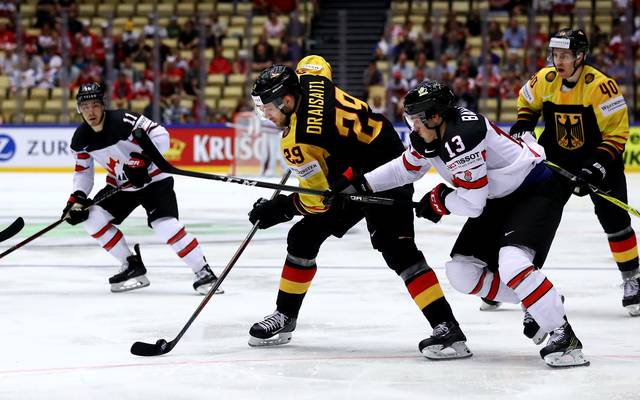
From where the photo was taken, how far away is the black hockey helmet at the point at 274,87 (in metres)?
4.03

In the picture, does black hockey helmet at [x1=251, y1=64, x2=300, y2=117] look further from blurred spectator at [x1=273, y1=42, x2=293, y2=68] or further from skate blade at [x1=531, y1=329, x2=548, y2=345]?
blurred spectator at [x1=273, y1=42, x2=293, y2=68]

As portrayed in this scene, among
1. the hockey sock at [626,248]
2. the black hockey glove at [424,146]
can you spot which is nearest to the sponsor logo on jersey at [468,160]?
the black hockey glove at [424,146]

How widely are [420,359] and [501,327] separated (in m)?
0.72

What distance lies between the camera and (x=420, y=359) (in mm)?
4078

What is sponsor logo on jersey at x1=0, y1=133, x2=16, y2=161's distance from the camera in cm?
1459

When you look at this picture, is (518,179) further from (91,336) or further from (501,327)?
(91,336)

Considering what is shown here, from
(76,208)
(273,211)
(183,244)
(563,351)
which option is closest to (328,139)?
(273,211)

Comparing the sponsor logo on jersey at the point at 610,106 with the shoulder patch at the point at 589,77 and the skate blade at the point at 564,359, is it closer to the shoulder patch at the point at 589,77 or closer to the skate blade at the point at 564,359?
the shoulder patch at the point at 589,77

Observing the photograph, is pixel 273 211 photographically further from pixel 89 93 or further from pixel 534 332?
pixel 89 93

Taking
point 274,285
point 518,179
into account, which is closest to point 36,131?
point 274,285

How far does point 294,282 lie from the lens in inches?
175

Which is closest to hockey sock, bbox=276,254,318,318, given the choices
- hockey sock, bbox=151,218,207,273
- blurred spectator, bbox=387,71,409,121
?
hockey sock, bbox=151,218,207,273

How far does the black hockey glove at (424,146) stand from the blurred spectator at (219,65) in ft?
36.6

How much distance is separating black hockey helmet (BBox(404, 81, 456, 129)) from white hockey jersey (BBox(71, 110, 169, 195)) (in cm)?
216
